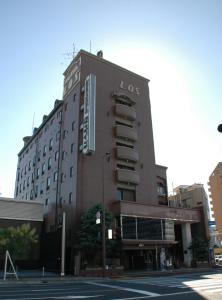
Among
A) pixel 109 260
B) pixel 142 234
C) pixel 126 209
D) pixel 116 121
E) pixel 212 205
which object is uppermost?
pixel 116 121

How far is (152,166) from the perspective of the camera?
52.6m

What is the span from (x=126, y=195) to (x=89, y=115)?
12537mm

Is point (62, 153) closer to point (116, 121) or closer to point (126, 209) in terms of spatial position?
point (116, 121)

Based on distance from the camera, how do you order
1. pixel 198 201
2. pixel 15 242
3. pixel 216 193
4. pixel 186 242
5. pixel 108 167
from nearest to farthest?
pixel 15 242 < pixel 108 167 < pixel 186 242 < pixel 198 201 < pixel 216 193

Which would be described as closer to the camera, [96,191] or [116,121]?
[96,191]

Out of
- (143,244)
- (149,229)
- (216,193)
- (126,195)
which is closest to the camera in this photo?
(143,244)

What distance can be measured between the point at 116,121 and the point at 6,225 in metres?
22.1

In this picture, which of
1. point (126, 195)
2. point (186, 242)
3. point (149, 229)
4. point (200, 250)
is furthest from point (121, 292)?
point (186, 242)

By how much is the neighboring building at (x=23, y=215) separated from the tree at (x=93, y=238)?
14.1 meters

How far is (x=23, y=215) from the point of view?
5066cm

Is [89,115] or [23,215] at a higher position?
[89,115]

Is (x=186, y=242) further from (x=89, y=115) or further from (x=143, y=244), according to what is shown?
(x=89, y=115)

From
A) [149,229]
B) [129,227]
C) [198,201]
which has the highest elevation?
[198,201]

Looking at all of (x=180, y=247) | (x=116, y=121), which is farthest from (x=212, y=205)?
(x=116, y=121)
